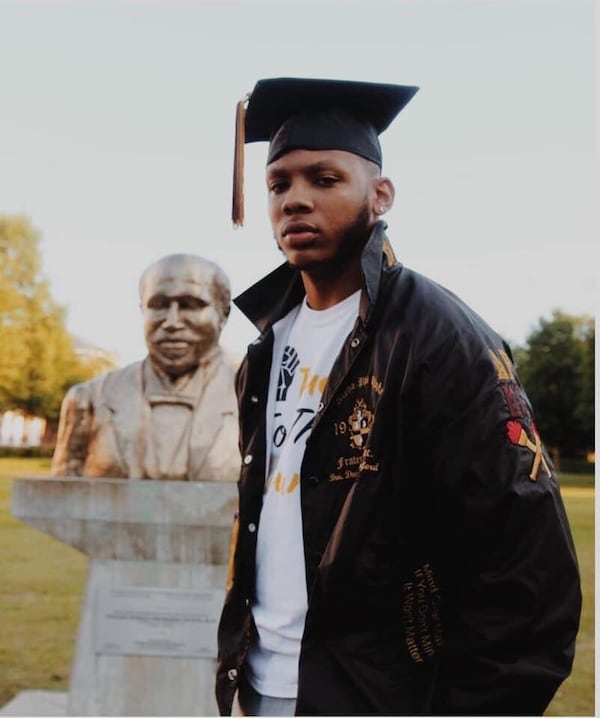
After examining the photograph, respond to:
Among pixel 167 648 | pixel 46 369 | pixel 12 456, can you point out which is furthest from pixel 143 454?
pixel 12 456

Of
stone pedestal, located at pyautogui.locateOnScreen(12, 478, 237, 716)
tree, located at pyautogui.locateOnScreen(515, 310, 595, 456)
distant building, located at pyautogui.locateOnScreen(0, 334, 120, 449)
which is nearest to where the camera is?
stone pedestal, located at pyautogui.locateOnScreen(12, 478, 237, 716)

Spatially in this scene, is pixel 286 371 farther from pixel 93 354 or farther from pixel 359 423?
pixel 93 354

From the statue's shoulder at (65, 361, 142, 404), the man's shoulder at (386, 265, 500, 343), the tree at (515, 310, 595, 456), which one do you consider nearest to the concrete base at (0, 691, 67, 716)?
the statue's shoulder at (65, 361, 142, 404)

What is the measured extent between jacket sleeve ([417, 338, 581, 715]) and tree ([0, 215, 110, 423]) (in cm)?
2861

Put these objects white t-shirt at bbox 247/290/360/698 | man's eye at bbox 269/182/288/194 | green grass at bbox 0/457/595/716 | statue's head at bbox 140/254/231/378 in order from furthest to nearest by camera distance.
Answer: green grass at bbox 0/457/595/716 → statue's head at bbox 140/254/231/378 → man's eye at bbox 269/182/288/194 → white t-shirt at bbox 247/290/360/698

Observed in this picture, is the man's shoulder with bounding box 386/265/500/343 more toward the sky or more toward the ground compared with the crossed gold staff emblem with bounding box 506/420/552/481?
more toward the sky

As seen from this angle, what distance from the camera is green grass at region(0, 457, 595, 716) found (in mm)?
6578

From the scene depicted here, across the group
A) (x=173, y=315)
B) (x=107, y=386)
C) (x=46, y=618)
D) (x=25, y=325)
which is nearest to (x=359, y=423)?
(x=173, y=315)

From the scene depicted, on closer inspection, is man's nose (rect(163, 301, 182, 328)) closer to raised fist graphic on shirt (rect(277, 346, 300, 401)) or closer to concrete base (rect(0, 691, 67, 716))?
concrete base (rect(0, 691, 67, 716))

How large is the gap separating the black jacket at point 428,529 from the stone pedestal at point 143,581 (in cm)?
306

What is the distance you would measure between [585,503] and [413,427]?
22.5 metres

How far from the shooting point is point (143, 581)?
484 cm

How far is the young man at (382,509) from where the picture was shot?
152cm

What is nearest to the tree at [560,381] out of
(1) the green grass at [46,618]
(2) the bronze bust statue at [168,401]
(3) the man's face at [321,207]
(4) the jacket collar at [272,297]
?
(1) the green grass at [46,618]
